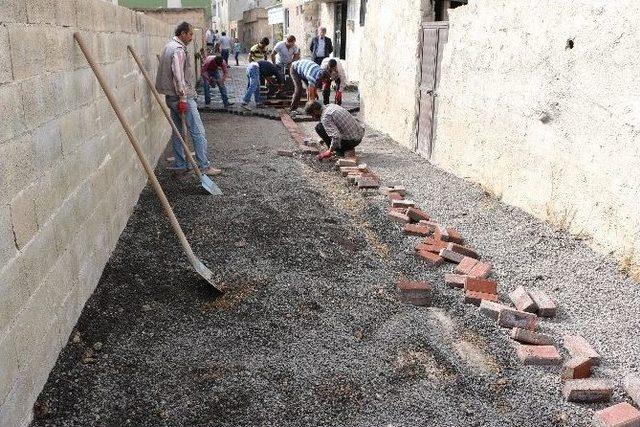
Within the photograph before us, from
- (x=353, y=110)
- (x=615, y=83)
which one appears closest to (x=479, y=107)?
(x=615, y=83)

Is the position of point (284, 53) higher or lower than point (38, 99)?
higher

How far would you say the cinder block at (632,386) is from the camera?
8.78 ft

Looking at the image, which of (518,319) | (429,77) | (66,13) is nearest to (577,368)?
(518,319)

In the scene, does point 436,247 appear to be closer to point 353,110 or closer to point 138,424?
point 138,424

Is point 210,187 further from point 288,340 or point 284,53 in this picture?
point 284,53

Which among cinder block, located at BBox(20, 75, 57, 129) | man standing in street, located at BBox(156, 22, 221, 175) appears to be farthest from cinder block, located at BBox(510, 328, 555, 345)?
man standing in street, located at BBox(156, 22, 221, 175)

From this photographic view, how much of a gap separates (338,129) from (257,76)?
5614mm

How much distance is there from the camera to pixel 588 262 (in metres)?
4.18

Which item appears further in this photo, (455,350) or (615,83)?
A: (615,83)

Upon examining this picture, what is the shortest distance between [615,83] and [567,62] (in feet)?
2.14

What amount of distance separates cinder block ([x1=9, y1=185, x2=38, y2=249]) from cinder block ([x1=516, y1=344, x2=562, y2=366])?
2586mm

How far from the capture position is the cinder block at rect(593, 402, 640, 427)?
2.45 metres

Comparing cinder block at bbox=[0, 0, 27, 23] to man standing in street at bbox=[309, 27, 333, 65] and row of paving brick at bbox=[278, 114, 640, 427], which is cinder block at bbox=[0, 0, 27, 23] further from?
man standing in street at bbox=[309, 27, 333, 65]

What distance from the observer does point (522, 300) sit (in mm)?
3586
